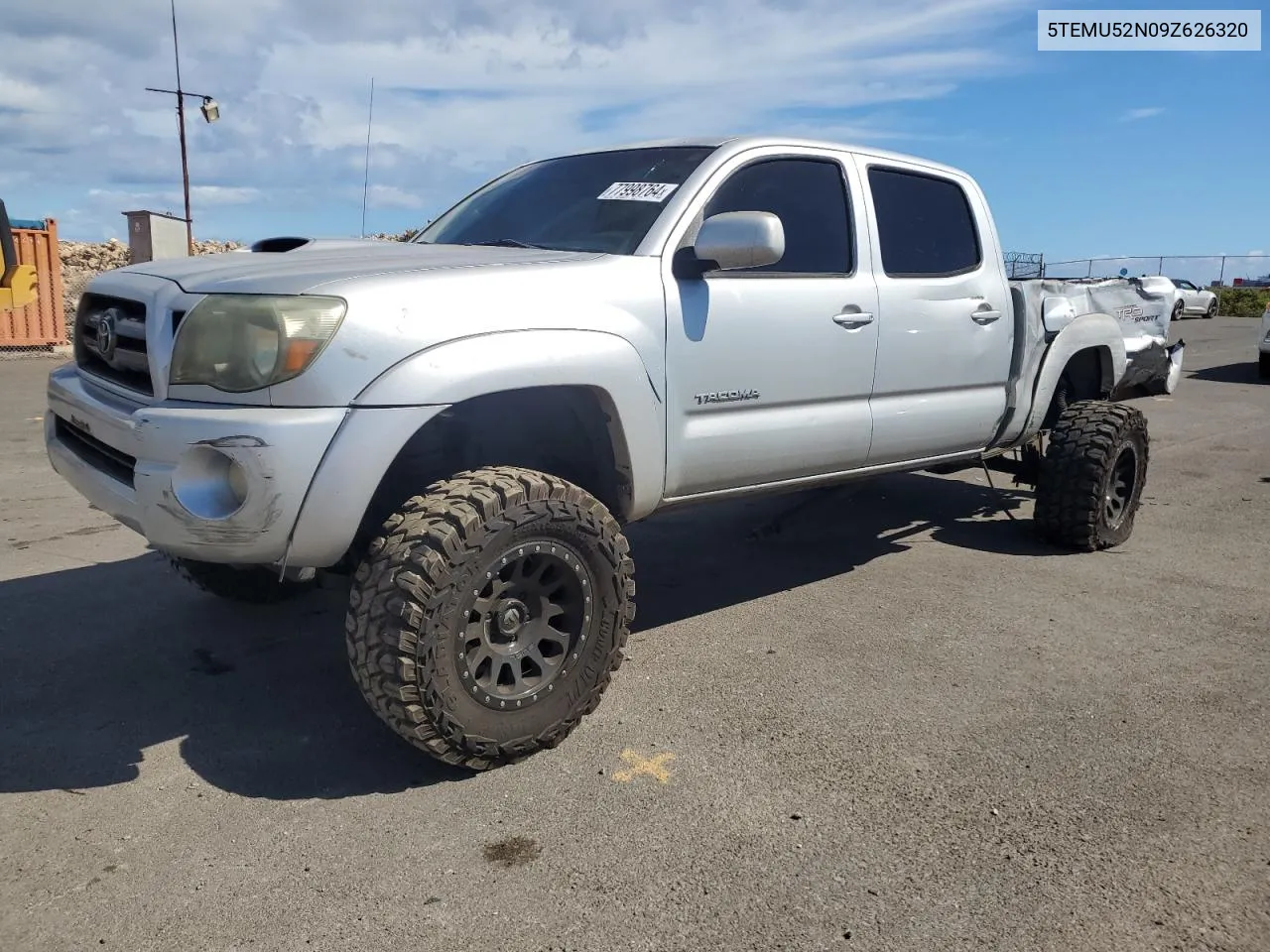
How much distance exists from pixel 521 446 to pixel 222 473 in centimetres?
108

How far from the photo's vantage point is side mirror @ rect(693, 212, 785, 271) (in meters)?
3.32

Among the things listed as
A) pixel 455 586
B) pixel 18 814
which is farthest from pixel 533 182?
pixel 18 814

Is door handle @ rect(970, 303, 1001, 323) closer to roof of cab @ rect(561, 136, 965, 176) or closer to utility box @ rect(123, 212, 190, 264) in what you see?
roof of cab @ rect(561, 136, 965, 176)

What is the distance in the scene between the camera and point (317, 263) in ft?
10.3

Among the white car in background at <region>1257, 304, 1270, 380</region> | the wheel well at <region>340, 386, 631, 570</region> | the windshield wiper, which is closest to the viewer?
the wheel well at <region>340, 386, 631, 570</region>

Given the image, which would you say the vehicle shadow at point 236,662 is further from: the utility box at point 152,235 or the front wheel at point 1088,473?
the utility box at point 152,235

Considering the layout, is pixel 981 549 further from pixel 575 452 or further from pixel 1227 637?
pixel 575 452

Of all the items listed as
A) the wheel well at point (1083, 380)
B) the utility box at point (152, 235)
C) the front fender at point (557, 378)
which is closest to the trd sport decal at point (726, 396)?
the front fender at point (557, 378)

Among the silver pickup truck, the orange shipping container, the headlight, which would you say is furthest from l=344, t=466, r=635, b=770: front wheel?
the orange shipping container

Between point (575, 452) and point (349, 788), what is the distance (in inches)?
51.8

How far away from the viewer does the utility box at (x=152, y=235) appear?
17.1 metres

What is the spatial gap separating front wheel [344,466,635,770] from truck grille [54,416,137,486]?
757mm

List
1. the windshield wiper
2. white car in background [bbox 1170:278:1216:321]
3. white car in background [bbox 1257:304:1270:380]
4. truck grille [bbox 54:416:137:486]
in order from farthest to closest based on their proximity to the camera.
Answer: white car in background [bbox 1170:278:1216:321]
white car in background [bbox 1257:304:1270:380]
the windshield wiper
truck grille [bbox 54:416:137:486]

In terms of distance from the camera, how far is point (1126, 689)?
366 centimetres
